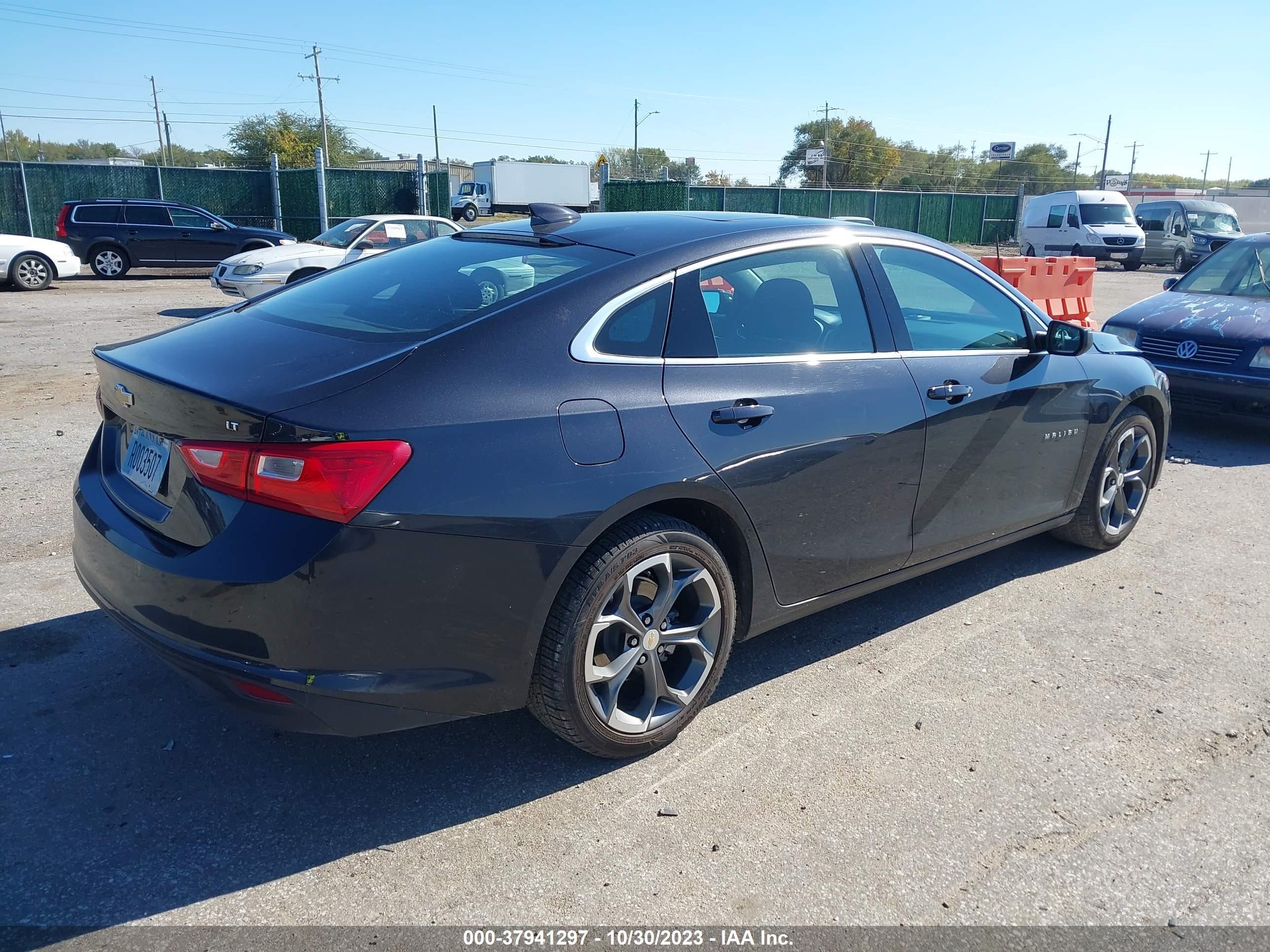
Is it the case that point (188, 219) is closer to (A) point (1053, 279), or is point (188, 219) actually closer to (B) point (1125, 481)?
(A) point (1053, 279)

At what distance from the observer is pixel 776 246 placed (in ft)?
12.1

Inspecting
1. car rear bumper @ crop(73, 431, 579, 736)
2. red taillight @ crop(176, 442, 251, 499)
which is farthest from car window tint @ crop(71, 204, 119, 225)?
red taillight @ crop(176, 442, 251, 499)

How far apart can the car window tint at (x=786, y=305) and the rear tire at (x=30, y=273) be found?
57.7ft

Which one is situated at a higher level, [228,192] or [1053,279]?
[228,192]

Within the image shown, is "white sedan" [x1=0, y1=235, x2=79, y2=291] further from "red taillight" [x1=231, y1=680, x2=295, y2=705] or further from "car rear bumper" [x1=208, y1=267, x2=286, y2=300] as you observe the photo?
"red taillight" [x1=231, y1=680, x2=295, y2=705]

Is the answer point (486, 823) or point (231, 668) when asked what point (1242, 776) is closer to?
point (486, 823)

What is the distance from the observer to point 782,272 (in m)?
3.76

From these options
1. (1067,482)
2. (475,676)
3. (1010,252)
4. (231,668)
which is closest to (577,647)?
(475,676)

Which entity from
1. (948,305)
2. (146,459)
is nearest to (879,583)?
(948,305)

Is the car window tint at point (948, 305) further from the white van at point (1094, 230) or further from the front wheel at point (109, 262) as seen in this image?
the white van at point (1094, 230)

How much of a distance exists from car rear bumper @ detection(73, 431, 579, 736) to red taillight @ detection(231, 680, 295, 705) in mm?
11

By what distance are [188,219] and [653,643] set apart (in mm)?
20624

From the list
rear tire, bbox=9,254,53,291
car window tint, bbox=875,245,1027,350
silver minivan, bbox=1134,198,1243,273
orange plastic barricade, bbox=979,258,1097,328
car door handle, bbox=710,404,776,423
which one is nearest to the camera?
car door handle, bbox=710,404,776,423

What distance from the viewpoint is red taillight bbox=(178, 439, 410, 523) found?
8.26 feet
